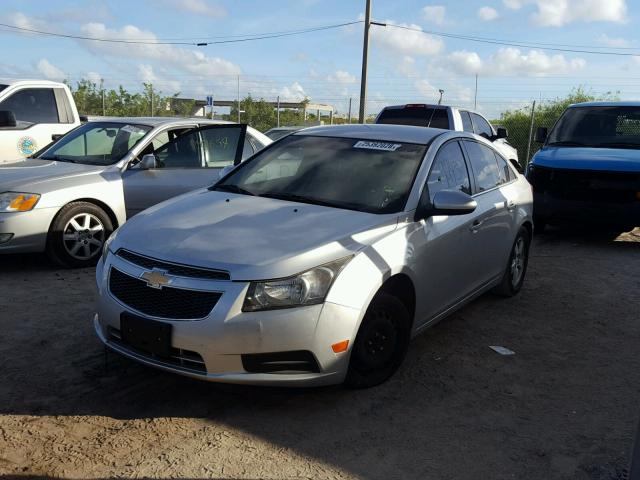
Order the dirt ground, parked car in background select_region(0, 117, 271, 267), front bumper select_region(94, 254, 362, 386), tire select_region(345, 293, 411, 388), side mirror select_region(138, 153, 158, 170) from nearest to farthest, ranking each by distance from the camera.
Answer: the dirt ground, front bumper select_region(94, 254, 362, 386), tire select_region(345, 293, 411, 388), parked car in background select_region(0, 117, 271, 267), side mirror select_region(138, 153, 158, 170)

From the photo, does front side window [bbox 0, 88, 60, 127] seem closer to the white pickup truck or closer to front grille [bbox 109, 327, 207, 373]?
the white pickup truck

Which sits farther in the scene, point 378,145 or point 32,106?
point 32,106

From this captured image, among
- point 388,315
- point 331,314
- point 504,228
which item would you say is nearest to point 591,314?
point 504,228

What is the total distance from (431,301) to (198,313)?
66.1 inches

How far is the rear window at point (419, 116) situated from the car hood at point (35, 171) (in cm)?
523

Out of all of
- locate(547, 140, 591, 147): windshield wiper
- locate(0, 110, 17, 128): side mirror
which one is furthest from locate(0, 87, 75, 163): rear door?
→ locate(547, 140, 591, 147): windshield wiper

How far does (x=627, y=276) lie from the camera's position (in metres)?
6.96

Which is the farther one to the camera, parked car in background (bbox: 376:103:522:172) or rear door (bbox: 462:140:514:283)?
parked car in background (bbox: 376:103:522:172)

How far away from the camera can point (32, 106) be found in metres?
9.30

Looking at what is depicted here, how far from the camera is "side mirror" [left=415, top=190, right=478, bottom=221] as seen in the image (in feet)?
13.1

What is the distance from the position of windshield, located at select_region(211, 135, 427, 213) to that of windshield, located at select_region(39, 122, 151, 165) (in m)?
2.43

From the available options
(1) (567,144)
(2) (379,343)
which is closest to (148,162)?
(2) (379,343)

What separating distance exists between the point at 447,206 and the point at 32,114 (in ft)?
24.4

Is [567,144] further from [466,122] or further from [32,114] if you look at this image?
[32,114]
